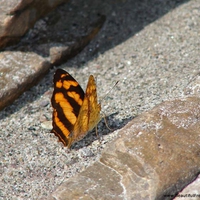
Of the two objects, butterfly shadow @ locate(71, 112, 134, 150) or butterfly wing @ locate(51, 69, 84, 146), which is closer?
butterfly wing @ locate(51, 69, 84, 146)

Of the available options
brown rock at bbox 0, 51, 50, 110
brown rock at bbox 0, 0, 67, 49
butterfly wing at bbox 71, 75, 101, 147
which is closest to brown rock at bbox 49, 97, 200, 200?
butterfly wing at bbox 71, 75, 101, 147

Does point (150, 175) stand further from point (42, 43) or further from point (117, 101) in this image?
point (42, 43)

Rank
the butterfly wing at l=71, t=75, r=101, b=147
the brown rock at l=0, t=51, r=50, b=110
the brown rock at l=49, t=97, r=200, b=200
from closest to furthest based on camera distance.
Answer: the brown rock at l=49, t=97, r=200, b=200 < the butterfly wing at l=71, t=75, r=101, b=147 < the brown rock at l=0, t=51, r=50, b=110

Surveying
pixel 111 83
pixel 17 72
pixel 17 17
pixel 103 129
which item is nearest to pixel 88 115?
pixel 103 129

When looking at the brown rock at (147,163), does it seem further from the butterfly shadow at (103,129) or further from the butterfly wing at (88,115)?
the butterfly shadow at (103,129)

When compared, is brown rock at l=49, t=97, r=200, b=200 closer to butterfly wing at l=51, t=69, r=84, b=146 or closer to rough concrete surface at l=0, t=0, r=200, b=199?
rough concrete surface at l=0, t=0, r=200, b=199

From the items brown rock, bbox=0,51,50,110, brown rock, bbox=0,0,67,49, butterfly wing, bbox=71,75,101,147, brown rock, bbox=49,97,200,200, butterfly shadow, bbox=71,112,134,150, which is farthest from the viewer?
brown rock, bbox=0,0,67,49
